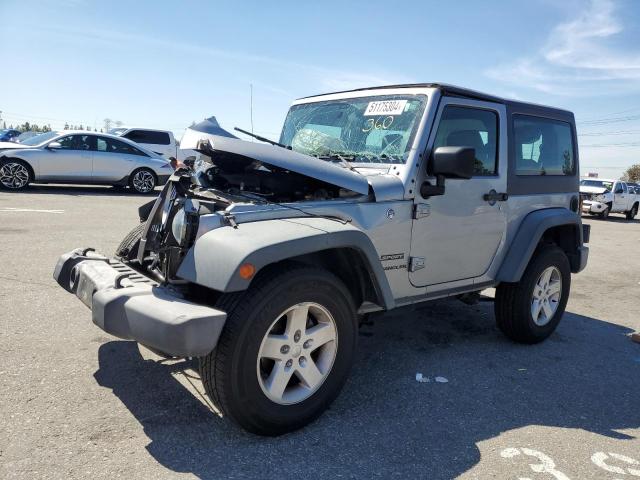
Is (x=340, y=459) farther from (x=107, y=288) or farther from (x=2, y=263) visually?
(x=2, y=263)

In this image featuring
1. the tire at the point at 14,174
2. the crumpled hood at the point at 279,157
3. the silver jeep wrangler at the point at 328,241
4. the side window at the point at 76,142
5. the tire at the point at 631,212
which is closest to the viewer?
the silver jeep wrangler at the point at 328,241

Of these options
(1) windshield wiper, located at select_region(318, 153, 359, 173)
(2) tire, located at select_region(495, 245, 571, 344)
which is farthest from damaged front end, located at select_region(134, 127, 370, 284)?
(2) tire, located at select_region(495, 245, 571, 344)

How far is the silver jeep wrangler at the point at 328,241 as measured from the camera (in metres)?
2.62

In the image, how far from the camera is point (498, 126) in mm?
4242

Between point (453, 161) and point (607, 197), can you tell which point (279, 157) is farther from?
point (607, 197)

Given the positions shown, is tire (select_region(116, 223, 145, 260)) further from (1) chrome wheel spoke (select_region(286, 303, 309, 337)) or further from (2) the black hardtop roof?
(2) the black hardtop roof

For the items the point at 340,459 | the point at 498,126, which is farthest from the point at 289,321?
the point at 498,126

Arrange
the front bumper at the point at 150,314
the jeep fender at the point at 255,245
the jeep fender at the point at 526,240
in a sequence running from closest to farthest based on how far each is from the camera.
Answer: the front bumper at the point at 150,314 → the jeep fender at the point at 255,245 → the jeep fender at the point at 526,240

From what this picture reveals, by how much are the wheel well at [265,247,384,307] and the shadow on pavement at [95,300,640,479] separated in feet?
2.21

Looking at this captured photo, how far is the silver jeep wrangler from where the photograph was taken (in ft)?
8.59

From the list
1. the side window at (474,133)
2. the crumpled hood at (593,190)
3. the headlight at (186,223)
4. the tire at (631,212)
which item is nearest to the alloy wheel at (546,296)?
the side window at (474,133)

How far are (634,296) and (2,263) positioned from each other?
782 cm

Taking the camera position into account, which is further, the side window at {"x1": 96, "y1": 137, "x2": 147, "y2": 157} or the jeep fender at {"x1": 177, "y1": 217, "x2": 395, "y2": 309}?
the side window at {"x1": 96, "y1": 137, "x2": 147, "y2": 157}

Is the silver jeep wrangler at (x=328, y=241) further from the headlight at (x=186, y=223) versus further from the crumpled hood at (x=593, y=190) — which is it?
the crumpled hood at (x=593, y=190)
